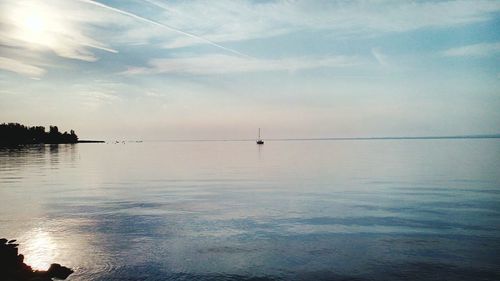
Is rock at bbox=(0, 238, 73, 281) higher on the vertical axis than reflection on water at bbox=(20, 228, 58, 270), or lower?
higher

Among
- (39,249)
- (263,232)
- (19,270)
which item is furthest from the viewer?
(263,232)

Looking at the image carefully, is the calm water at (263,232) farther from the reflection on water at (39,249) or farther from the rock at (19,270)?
the rock at (19,270)

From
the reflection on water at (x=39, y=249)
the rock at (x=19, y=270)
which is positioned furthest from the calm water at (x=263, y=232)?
the rock at (x=19, y=270)

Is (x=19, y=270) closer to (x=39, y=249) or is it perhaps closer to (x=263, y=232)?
(x=39, y=249)

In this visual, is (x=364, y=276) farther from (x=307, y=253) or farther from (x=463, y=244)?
(x=463, y=244)

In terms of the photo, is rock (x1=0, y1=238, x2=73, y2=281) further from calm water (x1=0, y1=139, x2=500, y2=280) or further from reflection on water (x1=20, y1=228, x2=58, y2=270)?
reflection on water (x1=20, y1=228, x2=58, y2=270)

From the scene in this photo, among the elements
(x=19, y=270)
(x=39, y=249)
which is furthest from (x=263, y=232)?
(x=19, y=270)

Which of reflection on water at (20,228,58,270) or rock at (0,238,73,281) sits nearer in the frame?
rock at (0,238,73,281)

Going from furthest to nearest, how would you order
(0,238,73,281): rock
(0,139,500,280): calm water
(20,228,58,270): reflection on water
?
1. (20,228,58,270): reflection on water
2. (0,139,500,280): calm water
3. (0,238,73,281): rock

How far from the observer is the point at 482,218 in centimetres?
2734

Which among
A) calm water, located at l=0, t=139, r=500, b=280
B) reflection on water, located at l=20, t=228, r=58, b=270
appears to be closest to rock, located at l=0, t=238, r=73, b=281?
calm water, located at l=0, t=139, r=500, b=280

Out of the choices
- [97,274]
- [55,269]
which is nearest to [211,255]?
[97,274]

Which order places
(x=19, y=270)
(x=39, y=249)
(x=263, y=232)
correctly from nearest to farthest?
1. (x=19, y=270)
2. (x=39, y=249)
3. (x=263, y=232)

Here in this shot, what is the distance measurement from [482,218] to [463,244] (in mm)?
8136
